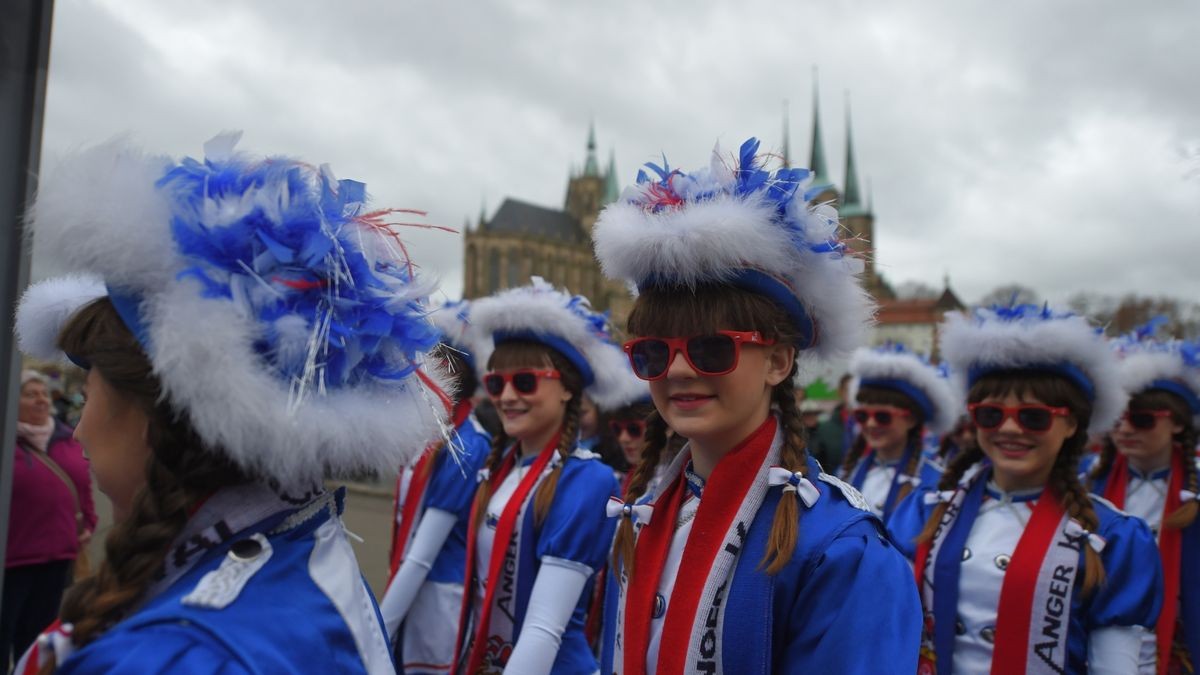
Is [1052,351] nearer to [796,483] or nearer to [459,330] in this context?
[796,483]

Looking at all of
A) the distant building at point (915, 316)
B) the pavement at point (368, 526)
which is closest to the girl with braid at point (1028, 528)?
the pavement at point (368, 526)

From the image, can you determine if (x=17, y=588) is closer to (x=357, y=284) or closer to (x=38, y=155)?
(x=38, y=155)

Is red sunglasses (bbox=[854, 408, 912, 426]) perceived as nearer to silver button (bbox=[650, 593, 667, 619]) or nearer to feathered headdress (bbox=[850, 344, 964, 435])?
feathered headdress (bbox=[850, 344, 964, 435])

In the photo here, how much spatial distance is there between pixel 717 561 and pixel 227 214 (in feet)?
4.16

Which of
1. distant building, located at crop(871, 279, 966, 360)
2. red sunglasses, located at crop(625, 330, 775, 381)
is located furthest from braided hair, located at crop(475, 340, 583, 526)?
distant building, located at crop(871, 279, 966, 360)

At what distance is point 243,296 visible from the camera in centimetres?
144

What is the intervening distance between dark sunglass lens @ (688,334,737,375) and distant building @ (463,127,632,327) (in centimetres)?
8644

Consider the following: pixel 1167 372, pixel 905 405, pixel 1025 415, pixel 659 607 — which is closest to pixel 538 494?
pixel 659 607

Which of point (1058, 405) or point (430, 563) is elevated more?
point (1058, 405)

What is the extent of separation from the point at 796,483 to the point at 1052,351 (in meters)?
1.97

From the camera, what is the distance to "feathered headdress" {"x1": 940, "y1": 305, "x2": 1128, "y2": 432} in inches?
132

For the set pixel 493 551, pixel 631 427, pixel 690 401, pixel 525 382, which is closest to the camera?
pixel 690 401

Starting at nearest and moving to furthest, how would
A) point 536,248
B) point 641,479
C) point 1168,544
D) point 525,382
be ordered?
point 641,479 < point 525,382 < point 1168,544 < point 536,248

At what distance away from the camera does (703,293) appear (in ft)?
6.84
